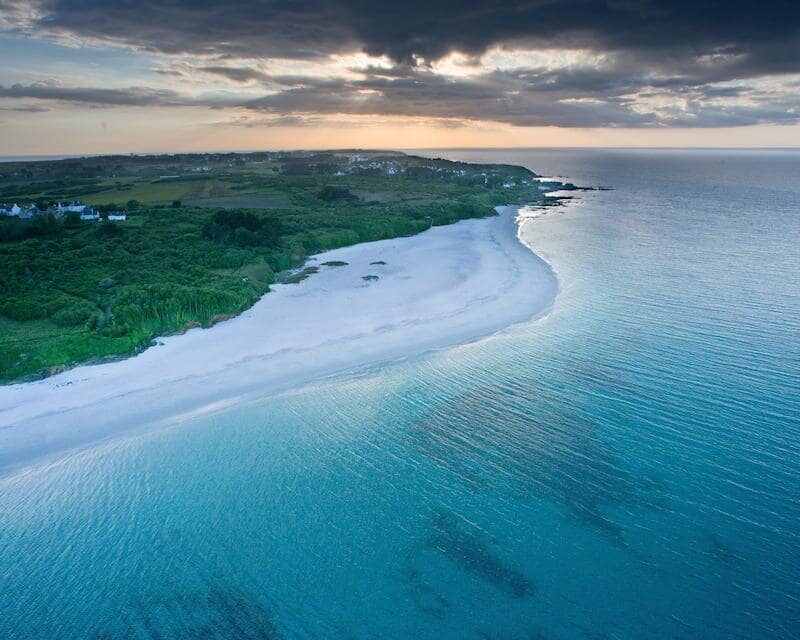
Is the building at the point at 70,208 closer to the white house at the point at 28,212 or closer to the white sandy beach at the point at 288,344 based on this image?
the white house at the point at 28,212

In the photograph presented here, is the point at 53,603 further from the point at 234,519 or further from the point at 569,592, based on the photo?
the point at 569,592

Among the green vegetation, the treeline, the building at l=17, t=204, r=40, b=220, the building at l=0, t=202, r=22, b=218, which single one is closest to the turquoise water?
the green vegetation

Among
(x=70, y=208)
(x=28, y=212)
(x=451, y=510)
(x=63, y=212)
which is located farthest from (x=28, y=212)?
(x=451, y=510)

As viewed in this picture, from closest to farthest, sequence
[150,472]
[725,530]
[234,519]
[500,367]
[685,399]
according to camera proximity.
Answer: [725,530]
[234,519]
[150,472]
[685,399]
[500,367]

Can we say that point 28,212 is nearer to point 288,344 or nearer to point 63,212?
point 63,212

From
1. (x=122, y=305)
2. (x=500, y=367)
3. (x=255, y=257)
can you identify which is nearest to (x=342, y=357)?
(x=500, y=367)

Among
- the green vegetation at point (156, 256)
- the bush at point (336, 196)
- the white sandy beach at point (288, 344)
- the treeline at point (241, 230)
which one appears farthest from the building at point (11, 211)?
the bush at point (336, 196)

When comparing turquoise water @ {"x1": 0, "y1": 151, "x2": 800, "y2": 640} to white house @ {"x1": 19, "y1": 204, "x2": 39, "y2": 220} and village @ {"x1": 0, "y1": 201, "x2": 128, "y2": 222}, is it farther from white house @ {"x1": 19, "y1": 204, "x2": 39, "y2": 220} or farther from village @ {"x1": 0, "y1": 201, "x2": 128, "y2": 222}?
white house @ {"x1": 19, "y1": 204, "x2": 39, "y2": 220}
